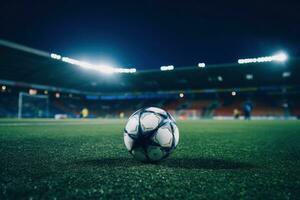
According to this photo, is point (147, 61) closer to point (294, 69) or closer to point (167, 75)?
point (167, 75)

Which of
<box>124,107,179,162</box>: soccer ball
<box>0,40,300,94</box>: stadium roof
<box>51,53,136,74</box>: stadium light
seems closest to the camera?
<box>124,107,179,162</box>: soccer ball

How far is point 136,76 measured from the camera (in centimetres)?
4725

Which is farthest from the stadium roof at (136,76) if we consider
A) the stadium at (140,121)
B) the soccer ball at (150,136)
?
the soccer ball at (150,136)

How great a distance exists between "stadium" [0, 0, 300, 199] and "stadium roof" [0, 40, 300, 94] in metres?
0.14

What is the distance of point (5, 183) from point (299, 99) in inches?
1718

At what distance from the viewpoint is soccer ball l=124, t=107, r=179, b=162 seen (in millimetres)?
3198

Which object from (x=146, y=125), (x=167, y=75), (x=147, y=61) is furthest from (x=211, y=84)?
(x=146, y=125)

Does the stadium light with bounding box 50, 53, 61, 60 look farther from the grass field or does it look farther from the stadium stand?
the grass field

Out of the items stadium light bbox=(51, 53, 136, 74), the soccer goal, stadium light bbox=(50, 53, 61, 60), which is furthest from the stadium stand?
the soccer goal

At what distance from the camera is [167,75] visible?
147 ft

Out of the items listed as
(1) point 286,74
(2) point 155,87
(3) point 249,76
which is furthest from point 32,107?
(1) point 286,74

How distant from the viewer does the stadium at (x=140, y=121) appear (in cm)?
226

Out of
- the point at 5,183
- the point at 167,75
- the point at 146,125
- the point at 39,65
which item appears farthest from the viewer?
the point at 167,75

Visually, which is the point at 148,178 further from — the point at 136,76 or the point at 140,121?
the point at 136,76
